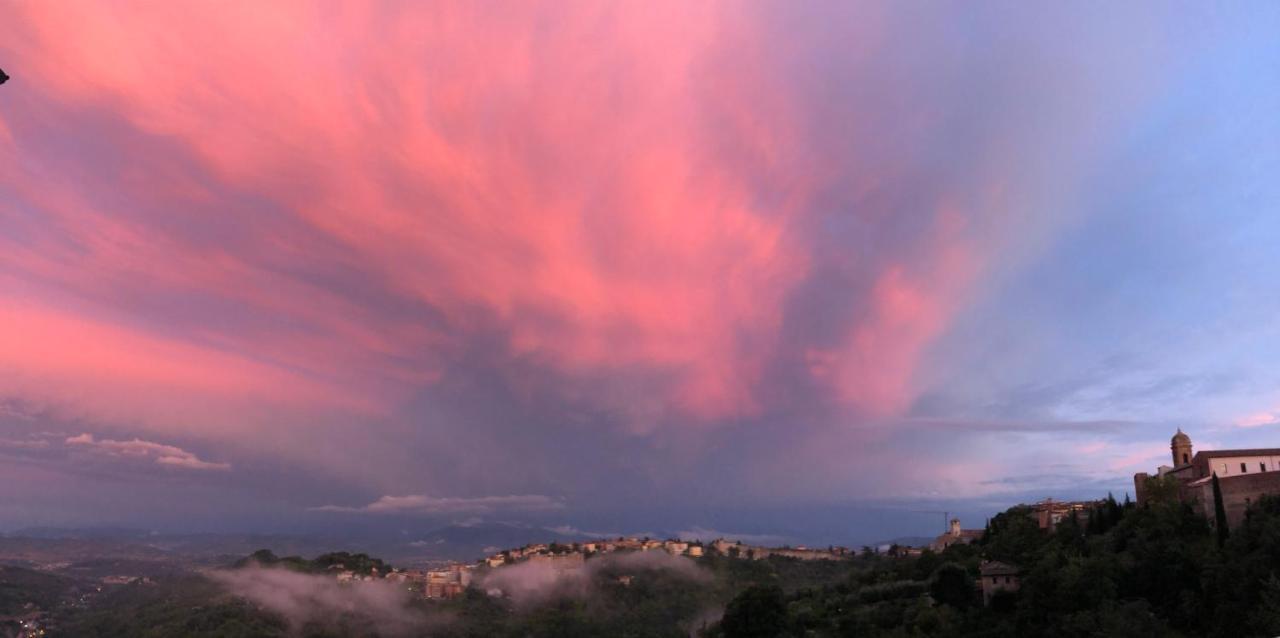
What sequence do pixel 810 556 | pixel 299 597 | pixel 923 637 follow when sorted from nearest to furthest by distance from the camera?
pixel 923 637 < pixel 299 597 < pixel 810 556

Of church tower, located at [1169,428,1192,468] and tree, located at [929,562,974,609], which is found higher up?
church tower, located at [1169,428,1192,468]

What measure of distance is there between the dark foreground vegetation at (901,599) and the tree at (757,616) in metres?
0.10

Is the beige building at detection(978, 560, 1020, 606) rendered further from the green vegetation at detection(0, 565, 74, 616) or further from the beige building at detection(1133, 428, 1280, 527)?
the green vegetation at detection(0, 565, 74, 616)

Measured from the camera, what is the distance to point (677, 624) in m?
91.6

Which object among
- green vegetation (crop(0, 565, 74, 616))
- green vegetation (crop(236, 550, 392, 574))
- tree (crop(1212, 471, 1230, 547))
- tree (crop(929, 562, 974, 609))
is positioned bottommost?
green vegetation (crop(0, 565, 74, 616))

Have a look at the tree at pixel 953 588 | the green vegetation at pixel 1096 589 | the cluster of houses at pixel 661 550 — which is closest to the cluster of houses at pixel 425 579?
the cluster of houses at pixel 661 550

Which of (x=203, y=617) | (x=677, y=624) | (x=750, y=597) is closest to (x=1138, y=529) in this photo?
(x=750, y=597)

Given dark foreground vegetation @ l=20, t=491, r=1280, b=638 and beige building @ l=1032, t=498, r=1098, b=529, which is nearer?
dark foreground vegetation @ l=20, t=491, r=1280, b=638

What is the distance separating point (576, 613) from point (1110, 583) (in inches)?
Answer: 2629

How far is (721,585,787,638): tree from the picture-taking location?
55.5 m

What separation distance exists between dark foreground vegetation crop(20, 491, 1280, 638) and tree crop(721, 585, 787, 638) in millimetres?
102

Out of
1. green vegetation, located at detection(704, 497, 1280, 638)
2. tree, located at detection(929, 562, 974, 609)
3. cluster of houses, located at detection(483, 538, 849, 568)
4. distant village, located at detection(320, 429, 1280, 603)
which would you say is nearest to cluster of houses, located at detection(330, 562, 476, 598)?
distant village, located at detection(320, 429, 1280, 603)

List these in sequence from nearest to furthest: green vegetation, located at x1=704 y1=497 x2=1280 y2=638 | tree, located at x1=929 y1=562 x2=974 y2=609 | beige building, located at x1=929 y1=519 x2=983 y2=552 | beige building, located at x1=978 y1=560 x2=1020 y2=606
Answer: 1. green vegetation, located at x1=704 y1=497 x2=1280 y2=638
2. beige building, located at x1=978 y1=560 x2=1020 y2=606
3. tree, located at x1=929 y1=562 x2=974 y2=609
4. beige building, located at x1=929 y1=519 x2=983 y2=552

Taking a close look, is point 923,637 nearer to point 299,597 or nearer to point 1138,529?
point 1138,529
